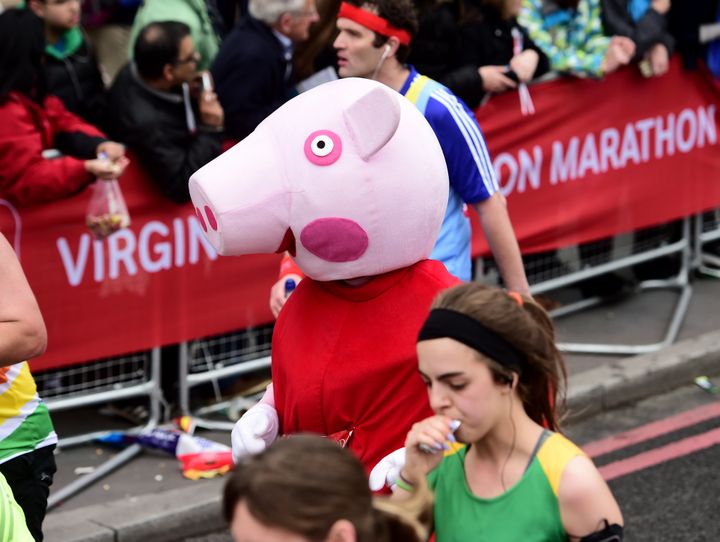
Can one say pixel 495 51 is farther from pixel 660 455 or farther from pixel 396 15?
pixel 396 15

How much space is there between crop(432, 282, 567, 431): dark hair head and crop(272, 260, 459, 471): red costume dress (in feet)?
1.87

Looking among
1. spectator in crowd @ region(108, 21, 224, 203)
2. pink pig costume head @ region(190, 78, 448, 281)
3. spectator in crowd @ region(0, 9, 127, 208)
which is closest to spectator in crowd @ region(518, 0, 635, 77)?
spectator in crowd @ region(108, 21, 224, 203)

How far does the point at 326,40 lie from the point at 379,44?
7.55ft

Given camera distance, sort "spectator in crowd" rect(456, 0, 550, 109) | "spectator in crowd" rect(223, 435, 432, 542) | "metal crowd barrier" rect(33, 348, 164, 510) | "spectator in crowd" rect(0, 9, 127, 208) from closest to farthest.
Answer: "spectator in crowd" rect(223, 435, 432, 542) < "spectator in crowd" rect(0, 9, 127, 208) < "metal crowd barrier" rect(33, 348, 164, 510) < "spectator in crowd" rect(456, 0, 550, 109)

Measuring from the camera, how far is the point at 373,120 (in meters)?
3.74

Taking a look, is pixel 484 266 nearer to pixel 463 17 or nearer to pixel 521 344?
pixel 463 17

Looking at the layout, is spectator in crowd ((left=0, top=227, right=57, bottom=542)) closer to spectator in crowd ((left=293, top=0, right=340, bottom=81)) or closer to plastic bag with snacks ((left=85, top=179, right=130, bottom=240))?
plastic bag with snacks ((left=85, top=179, right=130, bottom=240))

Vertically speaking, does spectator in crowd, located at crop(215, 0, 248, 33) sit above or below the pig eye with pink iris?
below

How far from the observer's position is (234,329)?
6.98 m

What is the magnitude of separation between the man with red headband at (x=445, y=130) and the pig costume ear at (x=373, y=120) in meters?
0.91

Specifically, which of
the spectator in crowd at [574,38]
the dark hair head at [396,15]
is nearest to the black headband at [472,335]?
the dark hair head at [396,15]

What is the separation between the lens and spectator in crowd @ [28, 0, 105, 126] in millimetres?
6812

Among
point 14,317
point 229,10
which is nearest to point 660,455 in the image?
point 229,10

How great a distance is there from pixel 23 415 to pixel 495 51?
421 cm
